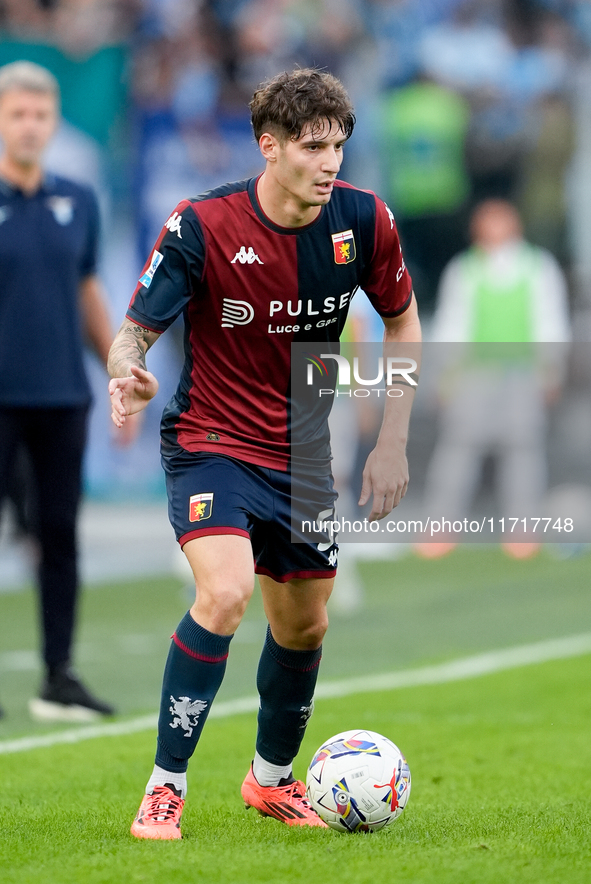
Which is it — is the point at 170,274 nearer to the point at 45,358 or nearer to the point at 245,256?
the point at 245,256

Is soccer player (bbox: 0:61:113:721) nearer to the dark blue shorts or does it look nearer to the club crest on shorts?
the dark blue shorts

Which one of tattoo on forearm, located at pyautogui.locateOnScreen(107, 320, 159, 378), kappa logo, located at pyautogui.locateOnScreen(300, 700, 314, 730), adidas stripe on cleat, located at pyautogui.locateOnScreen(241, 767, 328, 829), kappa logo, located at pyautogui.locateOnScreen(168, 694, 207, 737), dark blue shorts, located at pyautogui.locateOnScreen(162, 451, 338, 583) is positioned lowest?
adidas stripe on cleat, located at pyautogui.locateOnScreen(241, 767, 328, 829)

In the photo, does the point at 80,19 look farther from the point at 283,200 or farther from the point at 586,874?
the point at 586,874

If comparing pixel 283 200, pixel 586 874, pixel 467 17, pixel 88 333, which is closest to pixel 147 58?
pixel 467 17

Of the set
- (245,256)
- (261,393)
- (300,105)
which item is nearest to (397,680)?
(261,393)

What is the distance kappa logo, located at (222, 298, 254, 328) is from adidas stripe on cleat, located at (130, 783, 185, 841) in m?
1.32

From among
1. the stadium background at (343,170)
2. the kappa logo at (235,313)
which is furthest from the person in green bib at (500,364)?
the kappa logo at (235,313)

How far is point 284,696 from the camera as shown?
427 centimetres

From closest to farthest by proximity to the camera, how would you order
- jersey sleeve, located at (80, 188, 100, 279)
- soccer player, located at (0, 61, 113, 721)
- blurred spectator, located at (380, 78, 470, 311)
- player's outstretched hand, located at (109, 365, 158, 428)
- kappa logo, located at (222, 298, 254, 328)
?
player's outstretched hand, located at (109, 365, 158, 428), kappa logo, located at (222, 298, 254, 328), soccer player, located at (0, 61, 113, 721), jersey sleeve, located at (80, 188, 100, 279), blurred spectator, located at (380, 78, 470, 311)

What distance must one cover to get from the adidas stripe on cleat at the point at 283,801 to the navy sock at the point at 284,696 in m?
0.08

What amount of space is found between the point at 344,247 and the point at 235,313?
1.25ft

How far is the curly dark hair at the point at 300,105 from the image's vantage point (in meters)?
3.87

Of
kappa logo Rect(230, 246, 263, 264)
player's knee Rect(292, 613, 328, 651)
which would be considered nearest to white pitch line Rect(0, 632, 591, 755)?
player's knee Rect(292, 613, 328, 651)

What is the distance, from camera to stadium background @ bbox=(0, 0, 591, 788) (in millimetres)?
8711
